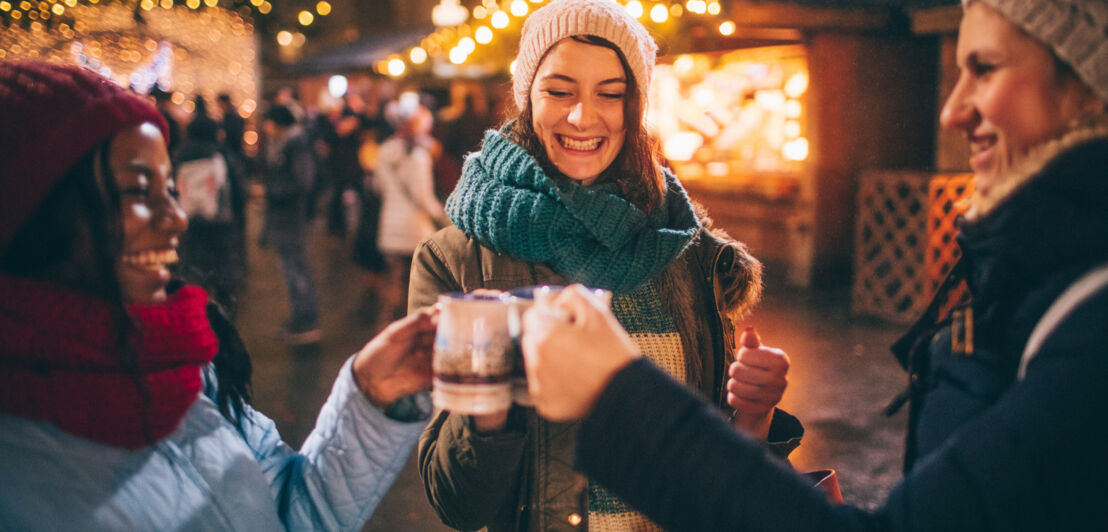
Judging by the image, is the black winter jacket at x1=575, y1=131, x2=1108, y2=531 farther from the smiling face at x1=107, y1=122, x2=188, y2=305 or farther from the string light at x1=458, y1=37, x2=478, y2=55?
the string light at x1=458, y1=37, x2=478, y2=55

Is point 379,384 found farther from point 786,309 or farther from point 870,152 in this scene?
point 870,152


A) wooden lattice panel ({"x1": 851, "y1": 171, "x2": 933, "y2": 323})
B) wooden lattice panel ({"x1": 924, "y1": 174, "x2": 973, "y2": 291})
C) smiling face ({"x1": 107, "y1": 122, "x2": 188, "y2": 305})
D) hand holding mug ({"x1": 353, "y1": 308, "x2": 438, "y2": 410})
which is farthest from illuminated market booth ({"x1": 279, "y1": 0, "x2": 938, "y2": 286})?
smiling face ({"x1": 107, "y1": 122, "x2": 188, "y2": 305})

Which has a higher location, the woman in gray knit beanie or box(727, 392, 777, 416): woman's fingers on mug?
the woman in gray knit beanie

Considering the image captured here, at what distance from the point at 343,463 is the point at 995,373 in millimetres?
1110

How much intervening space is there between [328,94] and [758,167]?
617 inches

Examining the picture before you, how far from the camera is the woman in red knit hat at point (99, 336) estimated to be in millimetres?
1104

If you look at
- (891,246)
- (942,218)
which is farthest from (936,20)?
(891,246)

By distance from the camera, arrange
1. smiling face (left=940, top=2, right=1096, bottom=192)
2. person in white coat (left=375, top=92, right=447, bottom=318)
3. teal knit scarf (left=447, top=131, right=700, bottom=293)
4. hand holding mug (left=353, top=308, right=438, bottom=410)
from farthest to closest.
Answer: person in white coat (left=375, top=92, right=447, bottom=318), teal knit scarf (left=447, top=131, right=700, bottom=293), hand holding mug (left=353, top=308, right=438, bottom=410), smiling face (left=940, top=2, right=1096, bottom=192)

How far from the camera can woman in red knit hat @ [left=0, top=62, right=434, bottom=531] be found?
1.10m

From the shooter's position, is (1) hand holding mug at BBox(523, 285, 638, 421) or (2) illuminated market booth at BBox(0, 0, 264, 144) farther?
(2) illuminated market booth at BBox(0, 0, 264, 144)

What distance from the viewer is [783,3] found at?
298 inches

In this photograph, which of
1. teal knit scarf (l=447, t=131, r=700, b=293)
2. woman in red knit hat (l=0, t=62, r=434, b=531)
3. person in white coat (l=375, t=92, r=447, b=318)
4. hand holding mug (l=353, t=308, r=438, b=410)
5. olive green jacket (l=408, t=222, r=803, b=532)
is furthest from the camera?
person in white coat (l=375, t=92, r=447, b=318)

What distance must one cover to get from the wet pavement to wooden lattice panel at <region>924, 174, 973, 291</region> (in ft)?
2.23

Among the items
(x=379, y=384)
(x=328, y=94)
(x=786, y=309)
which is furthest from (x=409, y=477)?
(x=328, y=94)
